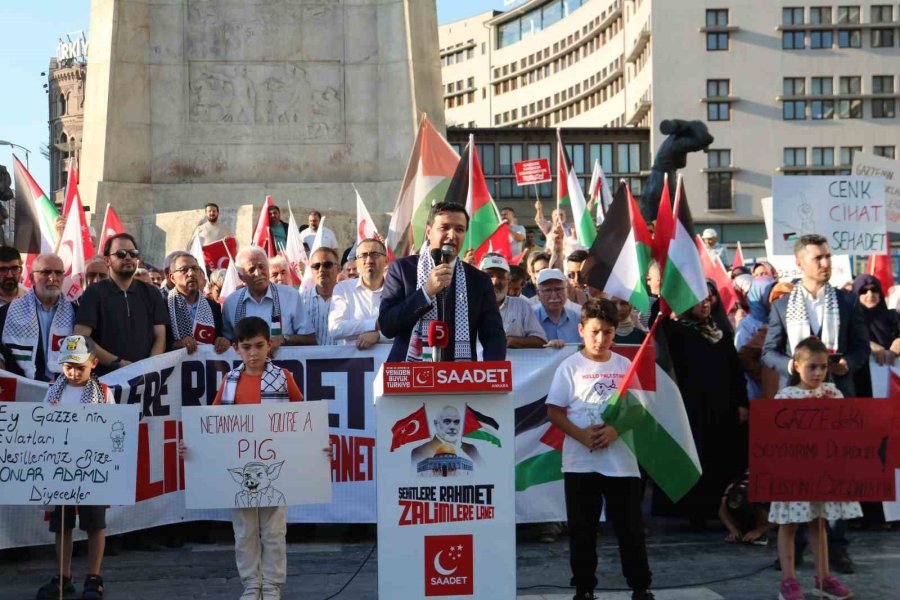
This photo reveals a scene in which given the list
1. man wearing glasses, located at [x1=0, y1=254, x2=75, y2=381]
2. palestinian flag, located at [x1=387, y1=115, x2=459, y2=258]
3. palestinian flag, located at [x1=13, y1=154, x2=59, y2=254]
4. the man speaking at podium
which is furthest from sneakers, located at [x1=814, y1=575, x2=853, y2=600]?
palestinian flag, located at [x1=13, y1=154, x2=59, y2=254]

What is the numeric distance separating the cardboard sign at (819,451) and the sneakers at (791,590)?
1.54 feet

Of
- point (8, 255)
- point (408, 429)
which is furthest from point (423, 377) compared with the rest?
point (8, 255)

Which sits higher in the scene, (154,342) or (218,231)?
(218,231)

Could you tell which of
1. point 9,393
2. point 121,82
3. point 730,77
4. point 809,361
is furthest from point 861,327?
point 730,77

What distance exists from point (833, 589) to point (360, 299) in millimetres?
4045

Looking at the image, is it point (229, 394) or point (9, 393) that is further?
point (9, 393)

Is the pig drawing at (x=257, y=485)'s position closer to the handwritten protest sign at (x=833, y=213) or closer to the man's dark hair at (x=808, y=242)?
the man's dark hair at (x=808, y=242)

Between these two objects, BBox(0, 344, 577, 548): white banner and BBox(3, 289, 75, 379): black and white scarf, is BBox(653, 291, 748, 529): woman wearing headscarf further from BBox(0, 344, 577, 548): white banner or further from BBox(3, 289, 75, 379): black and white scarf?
BBox(3, 289, 75, 379): black and white scarf

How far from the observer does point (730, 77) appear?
80.1 metres

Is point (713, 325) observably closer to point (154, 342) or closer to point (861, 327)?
point (861, 327)

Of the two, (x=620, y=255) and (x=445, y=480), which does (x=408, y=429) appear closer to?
(x=445, y=480)

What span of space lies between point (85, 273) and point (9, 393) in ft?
8.42

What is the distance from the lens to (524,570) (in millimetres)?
8656

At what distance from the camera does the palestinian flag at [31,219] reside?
1303cm
